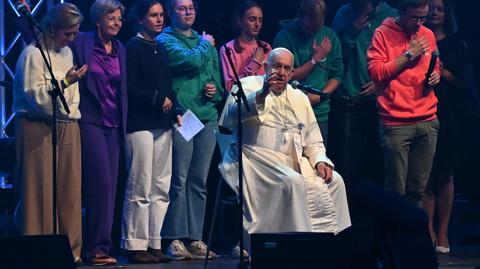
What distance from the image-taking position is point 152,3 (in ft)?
28.8

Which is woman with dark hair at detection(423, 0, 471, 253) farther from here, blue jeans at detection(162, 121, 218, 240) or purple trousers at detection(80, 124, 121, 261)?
purple trousers at detection(80, 124, 121, 261)

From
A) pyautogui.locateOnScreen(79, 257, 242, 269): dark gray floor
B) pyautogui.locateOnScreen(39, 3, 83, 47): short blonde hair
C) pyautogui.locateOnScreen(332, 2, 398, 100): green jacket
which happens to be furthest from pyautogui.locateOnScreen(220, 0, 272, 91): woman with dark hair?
pyautogui.locateOnScreen(39, 3, 83, 47): short blonde hair

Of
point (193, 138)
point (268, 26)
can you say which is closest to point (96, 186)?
point (193, 138)

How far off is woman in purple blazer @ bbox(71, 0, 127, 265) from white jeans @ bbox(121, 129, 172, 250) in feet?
0.52

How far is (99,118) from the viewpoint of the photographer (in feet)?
27.7

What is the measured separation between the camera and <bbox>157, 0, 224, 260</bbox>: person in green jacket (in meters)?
8.96

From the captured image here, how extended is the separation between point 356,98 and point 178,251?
2124mm

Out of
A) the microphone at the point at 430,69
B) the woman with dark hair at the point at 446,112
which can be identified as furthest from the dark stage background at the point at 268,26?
the microphone at the point at 430,69

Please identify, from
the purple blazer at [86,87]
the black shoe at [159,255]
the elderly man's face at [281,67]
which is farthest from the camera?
the black shoe at [159,255]

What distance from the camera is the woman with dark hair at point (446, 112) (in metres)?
9.51

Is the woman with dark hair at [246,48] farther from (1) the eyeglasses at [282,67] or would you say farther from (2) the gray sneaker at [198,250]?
(2) the gray sneaker at [198,250]

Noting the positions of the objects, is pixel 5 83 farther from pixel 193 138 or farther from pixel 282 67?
pixel 282 67

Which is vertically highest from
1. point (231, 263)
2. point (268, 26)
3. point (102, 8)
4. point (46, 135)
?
point (102, 8)

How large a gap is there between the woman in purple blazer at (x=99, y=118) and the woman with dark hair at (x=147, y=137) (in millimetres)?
157
